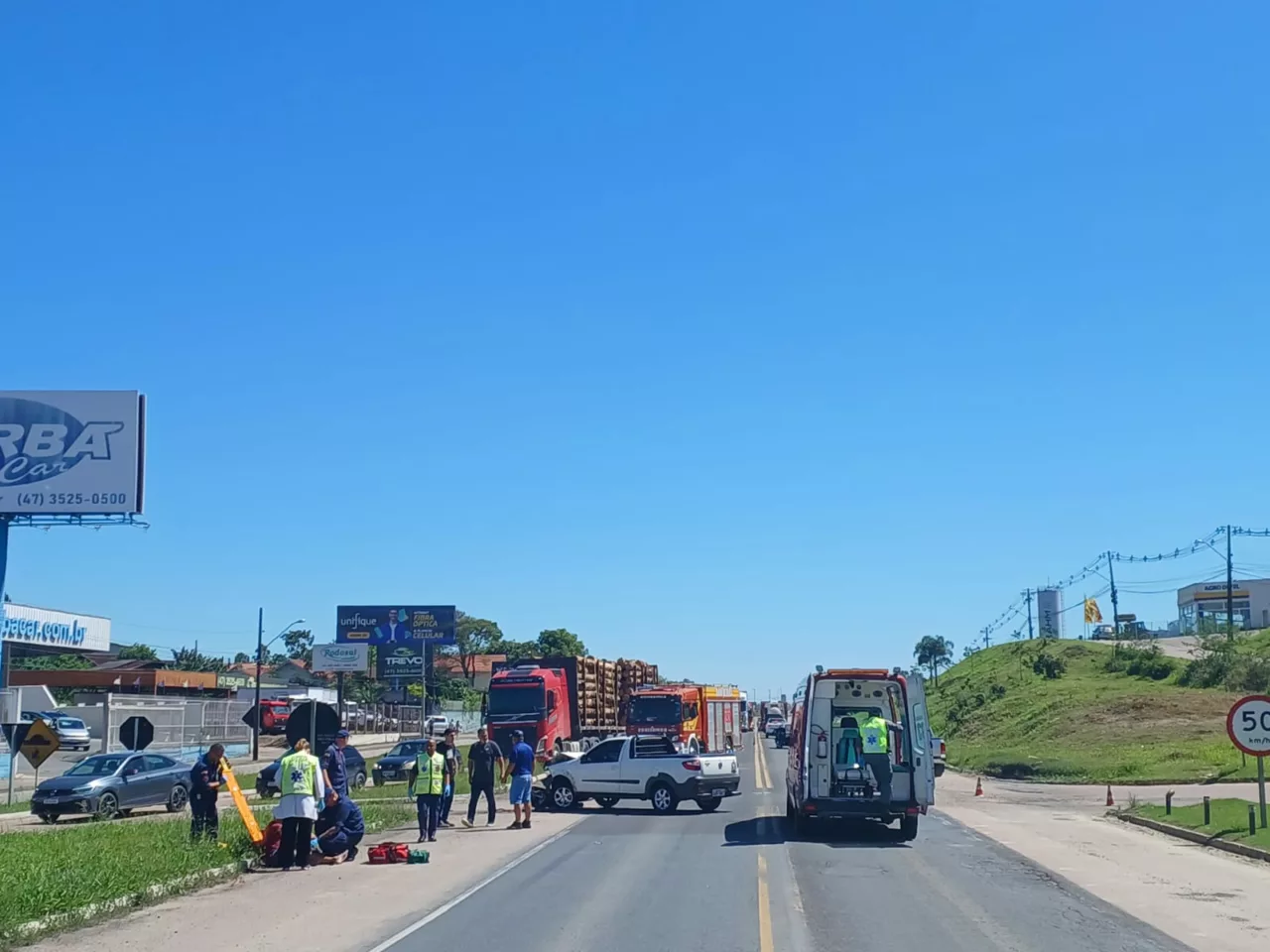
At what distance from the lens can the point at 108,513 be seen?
46531mm

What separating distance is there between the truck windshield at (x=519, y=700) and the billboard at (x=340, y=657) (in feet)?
119

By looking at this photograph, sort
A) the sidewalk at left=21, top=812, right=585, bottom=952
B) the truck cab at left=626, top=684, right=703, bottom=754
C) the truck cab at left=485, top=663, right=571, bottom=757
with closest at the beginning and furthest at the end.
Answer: the sidewalk at left=21, top=812, right=585, bottom=952, the truck cab at left=485, top=663, right=571, bottom=757, the truck cab at left=626, top=684, right=703, bottom=754

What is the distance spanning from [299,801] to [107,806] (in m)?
12.8

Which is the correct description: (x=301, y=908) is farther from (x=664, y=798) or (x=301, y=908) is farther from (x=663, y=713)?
(x=663, y=713)

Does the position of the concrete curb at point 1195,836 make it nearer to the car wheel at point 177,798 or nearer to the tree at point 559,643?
the car wheel at point 177,798

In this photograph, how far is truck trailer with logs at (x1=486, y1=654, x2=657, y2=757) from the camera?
3834cm

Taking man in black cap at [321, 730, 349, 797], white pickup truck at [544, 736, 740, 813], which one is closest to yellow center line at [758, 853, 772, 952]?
man in black cap at [321, 730, 349, 797]

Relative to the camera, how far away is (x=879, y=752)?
2055cm

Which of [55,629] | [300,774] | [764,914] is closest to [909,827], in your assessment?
[764,914]

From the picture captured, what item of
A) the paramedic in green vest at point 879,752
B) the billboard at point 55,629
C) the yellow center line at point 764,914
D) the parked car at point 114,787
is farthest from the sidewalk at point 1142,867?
the billboard at point 55,629

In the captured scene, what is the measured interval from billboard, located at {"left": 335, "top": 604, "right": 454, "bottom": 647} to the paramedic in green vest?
175 feet

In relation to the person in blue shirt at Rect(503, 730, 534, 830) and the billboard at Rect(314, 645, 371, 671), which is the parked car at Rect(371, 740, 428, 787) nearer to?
the person in blue shirt at Rect(503, 730, 534, 830)

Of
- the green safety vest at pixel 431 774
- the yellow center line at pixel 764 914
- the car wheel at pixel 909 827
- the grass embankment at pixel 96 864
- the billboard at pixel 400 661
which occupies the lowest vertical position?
the car wheel at pixel 909 827

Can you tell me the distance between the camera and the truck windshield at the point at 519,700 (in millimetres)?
38500
